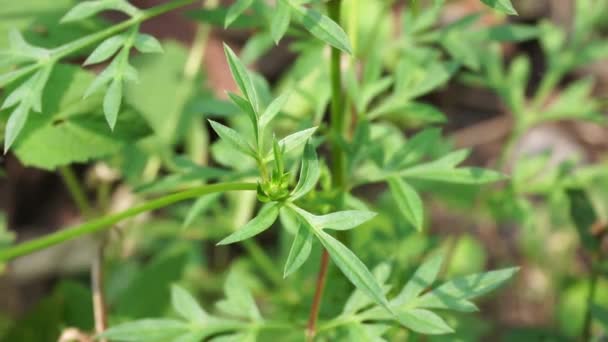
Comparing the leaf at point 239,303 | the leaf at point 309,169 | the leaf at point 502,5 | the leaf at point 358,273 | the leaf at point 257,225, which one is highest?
the leaf at point 502,5

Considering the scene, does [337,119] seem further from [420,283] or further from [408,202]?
[420,283]

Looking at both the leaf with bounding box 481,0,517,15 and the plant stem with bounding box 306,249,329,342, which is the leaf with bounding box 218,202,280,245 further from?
the leaf with bounding box 481,0,517,15

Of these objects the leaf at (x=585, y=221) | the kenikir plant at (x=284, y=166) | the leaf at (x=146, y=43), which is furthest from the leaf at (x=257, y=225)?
the leaf at (x=585, y=221)

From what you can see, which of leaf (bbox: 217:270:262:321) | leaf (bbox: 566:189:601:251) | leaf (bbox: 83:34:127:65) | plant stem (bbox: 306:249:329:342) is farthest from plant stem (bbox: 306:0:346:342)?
leaf (bbox: 566:189:601:251)

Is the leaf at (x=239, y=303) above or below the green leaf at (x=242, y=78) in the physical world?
below

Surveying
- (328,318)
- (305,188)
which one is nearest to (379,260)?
(328,318)

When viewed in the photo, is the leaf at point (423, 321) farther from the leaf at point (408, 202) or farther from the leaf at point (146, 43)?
the leaf at point (146, 43)

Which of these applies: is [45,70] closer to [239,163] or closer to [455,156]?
[239,163]
